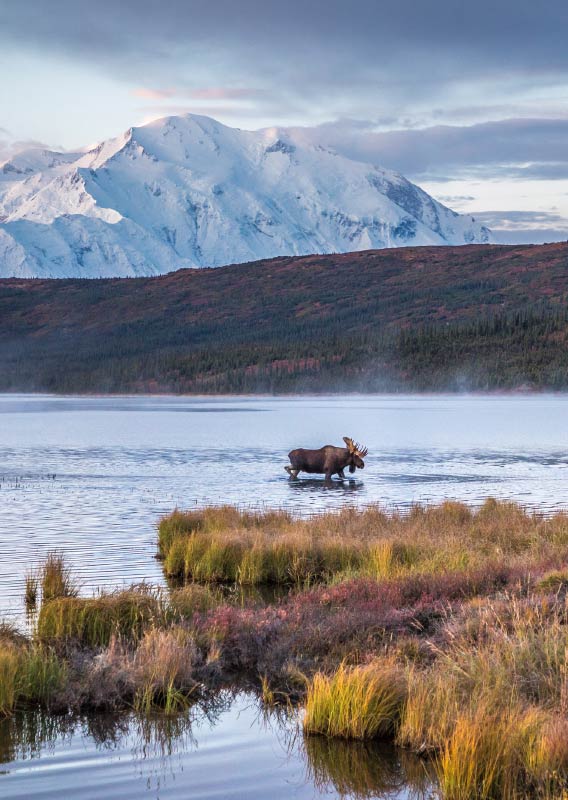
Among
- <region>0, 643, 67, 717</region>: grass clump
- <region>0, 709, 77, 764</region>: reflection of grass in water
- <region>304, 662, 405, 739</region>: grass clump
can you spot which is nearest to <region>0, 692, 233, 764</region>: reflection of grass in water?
<region>0, 709, 77, 764</region>: reflection of grass in water

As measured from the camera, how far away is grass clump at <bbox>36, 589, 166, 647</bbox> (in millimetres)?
11656

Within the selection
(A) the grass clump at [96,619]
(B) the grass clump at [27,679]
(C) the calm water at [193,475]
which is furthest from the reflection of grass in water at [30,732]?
(C) the calm water at [193,475]

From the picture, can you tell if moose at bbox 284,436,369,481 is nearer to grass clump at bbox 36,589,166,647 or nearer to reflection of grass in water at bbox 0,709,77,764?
grass clump at bbox 36,589,166,647

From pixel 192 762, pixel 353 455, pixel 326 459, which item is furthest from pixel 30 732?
pixel 353 455

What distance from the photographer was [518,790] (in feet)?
24.8

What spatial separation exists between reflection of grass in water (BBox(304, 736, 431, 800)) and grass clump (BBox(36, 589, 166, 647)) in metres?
3.04

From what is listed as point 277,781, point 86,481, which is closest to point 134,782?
point 277,781

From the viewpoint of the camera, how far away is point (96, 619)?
39.1 ft

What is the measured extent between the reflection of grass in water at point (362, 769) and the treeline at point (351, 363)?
13152 centimetres

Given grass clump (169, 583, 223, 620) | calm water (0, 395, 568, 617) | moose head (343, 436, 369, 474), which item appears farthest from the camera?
moose head (343, 436, 369, 474)

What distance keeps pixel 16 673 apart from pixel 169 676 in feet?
4.51

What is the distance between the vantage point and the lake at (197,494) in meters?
8.46

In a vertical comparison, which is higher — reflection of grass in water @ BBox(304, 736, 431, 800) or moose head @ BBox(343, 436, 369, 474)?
moose head @ BBox(343, 436, 369, 474)

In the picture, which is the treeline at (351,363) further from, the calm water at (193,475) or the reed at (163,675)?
→ the reed at (163,675)
